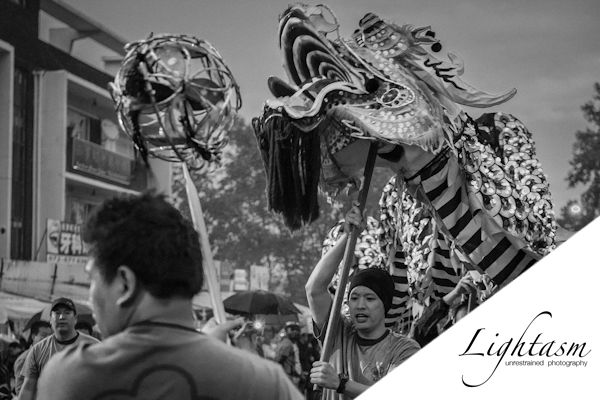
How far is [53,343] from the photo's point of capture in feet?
15.0

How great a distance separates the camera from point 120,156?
795 inches

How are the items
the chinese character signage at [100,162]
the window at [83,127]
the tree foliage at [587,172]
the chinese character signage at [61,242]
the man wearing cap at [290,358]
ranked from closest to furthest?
the tree foliage at [587,172]
the man wearing cap at [290,358]
the chinese character signage at [61,242]
the chinese character signage at [100,162]
the window at [83,127]

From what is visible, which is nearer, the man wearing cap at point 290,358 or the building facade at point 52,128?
the man wearing cap at point 290,358

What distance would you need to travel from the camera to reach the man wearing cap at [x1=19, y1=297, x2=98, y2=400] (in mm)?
4430

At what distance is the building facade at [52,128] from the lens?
1545 cm

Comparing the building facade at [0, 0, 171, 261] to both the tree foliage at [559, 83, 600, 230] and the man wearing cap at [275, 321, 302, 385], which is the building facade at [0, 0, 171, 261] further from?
the tree foliage at [559, 83, 600, 230]

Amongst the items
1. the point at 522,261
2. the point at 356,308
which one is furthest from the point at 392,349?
the point at 522,261

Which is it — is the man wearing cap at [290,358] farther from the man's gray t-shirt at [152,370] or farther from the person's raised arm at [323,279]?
the man's gray t-shirt at [152,370]

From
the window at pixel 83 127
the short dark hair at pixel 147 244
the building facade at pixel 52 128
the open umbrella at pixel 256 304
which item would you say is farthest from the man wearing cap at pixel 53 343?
the window at pixel 83 127

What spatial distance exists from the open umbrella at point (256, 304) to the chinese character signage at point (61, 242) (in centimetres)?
523

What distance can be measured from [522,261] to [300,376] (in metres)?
7.49

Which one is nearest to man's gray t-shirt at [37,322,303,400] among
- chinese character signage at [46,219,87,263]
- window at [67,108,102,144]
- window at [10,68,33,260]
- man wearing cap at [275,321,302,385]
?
man wearing cap at [275,321,302,385]

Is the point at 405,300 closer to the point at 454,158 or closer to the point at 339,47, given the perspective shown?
the point at 454,158

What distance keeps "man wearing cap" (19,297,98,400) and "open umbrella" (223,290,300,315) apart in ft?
18.6
